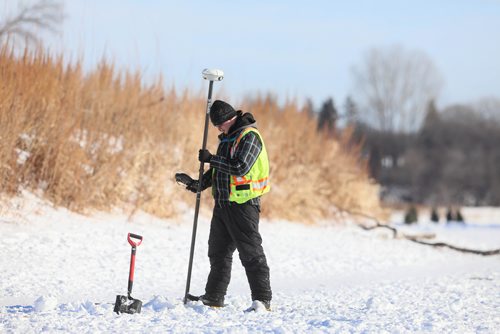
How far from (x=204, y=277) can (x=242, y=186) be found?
307cm

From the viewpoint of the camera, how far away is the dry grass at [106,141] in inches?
394

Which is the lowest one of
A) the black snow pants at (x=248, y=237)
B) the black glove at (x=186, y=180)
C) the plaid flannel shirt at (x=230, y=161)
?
the black snow pants at (x=248, y=237)

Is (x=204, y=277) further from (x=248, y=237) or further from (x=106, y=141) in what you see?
(x=106, y=141)

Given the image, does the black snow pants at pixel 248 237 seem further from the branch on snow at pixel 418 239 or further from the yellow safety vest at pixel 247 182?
the branch on snow at pixel 418 239

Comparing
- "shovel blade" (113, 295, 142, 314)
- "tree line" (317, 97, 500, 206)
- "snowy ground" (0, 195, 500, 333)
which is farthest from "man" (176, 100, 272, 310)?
"tree line" (317, 97, 500, 206)

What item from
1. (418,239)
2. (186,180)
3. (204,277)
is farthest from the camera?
(418,239)

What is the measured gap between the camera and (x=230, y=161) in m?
5.90

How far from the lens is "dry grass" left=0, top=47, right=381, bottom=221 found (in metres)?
10.0

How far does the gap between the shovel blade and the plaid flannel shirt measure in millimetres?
1116

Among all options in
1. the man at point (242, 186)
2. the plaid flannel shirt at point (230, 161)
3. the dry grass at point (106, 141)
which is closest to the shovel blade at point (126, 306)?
the man at point (242, 186)

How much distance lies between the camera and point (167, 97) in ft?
42.8

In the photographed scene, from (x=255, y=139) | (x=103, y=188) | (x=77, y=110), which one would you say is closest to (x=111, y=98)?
(x=77, y=110)

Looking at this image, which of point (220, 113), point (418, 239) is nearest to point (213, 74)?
point (220, 113)

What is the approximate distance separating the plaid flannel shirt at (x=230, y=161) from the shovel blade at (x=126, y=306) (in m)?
1.12
